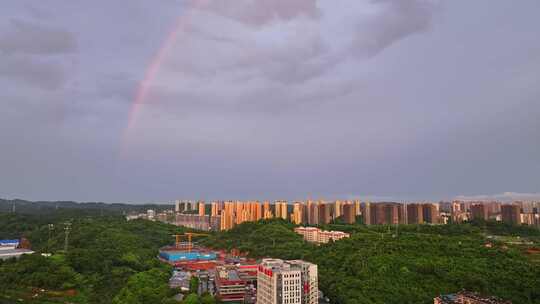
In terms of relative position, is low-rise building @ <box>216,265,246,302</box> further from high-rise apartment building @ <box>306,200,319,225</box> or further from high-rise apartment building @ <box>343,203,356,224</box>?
high-rise apartment building @ <box>306,200,319,225</box>

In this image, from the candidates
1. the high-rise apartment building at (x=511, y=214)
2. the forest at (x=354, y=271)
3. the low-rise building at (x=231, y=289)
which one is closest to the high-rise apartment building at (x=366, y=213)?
the forest at (x=354, y=271)

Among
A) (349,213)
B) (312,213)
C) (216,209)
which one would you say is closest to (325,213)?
A: (312,213)

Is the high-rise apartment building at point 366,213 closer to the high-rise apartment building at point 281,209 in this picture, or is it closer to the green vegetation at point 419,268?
the high-rise apartment building at point 281,209

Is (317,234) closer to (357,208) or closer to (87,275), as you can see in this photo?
(357,208)

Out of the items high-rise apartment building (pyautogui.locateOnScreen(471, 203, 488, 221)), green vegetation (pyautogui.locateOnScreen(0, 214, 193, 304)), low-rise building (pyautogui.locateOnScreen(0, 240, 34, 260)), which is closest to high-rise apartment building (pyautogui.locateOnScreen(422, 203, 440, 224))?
high-rise apartment building (pyautogui.locateOnScreen(471, 203, 488, 221))

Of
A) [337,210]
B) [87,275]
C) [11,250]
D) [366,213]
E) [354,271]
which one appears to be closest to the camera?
[87,275]

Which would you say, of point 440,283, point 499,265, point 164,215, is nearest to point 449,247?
point 499,265
